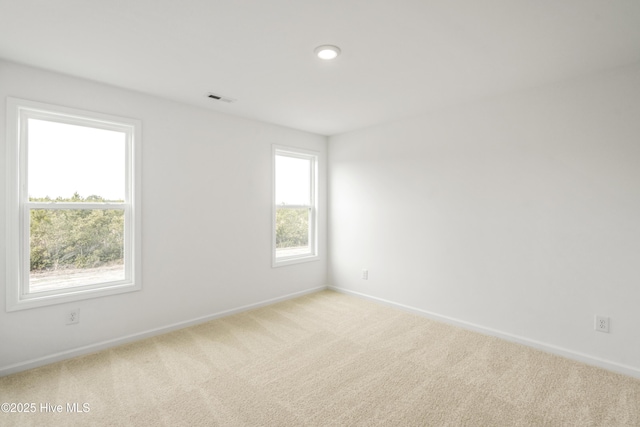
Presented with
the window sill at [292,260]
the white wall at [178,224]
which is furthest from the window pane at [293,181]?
the window sill at [292,260]

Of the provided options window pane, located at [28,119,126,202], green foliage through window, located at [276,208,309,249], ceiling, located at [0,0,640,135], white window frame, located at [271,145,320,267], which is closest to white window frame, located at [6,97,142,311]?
window pane, located at [28,119,126,202]

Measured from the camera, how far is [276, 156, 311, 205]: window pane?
444cm

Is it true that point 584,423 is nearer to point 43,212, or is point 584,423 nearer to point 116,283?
point 116,283

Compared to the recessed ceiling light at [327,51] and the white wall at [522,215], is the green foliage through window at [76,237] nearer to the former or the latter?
the recessed ceiling light at [327,51]

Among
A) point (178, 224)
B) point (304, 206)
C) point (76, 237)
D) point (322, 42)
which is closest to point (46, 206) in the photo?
point (76, 237)

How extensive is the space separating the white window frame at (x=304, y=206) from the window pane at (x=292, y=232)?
0.22ft

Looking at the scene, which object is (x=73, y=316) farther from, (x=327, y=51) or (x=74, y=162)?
(x=327, y=51)

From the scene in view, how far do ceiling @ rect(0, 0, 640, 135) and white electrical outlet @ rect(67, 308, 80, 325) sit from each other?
6.78 ft

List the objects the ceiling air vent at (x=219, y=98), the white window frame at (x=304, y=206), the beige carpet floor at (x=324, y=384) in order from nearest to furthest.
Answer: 1. the beige carpet floor at (x=324, y=384)
2. the ceiling air vent at (x=219, y=98)
3. the white window frame at (x=304, y=206)

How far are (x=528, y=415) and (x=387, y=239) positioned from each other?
7.84 feet

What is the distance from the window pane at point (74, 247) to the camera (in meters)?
2.64

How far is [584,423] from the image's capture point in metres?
1.92

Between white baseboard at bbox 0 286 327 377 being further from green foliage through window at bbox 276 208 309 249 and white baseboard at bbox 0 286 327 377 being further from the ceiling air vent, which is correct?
the ceiling air vent

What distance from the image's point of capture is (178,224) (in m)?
3.35
